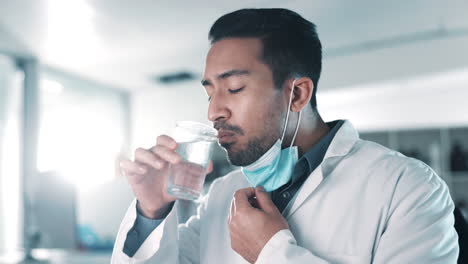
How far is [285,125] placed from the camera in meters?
1.21

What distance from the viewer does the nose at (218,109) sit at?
1140mm

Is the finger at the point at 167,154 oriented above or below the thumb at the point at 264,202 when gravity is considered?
above

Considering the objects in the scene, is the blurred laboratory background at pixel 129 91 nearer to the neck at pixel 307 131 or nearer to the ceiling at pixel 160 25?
the ceiling at pixel 160 25

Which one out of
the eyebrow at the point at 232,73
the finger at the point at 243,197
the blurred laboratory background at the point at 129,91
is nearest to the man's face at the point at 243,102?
the eyebrow at the point at 232,73

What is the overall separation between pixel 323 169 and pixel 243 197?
24 cm

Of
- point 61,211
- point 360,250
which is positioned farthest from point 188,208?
point 360,250

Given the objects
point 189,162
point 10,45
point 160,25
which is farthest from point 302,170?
point 10,45

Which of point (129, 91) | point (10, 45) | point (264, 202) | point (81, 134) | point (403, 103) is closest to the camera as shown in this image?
point (264, 202)

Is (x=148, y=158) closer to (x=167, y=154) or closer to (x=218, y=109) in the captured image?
(x=167, y=154)

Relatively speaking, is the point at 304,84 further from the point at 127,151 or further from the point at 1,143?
the point at 127,151

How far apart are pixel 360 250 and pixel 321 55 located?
601 mm

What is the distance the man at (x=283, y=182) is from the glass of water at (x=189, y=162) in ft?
0.14

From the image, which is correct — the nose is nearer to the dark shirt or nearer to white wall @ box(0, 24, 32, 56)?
the dark shirt

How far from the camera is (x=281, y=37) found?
1234 millimetres
